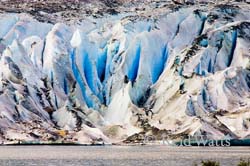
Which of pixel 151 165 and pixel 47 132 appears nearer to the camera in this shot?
pixel 151 165

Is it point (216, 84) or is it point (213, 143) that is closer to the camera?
point (213, 143)

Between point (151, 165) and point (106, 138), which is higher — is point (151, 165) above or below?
above

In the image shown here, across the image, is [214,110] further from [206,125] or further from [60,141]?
[60,141]

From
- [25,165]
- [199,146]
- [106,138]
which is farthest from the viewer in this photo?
Result: [106,138]

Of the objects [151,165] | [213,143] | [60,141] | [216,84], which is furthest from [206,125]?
[151,165]

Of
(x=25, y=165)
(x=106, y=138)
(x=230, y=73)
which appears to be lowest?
(x=106, y=138)

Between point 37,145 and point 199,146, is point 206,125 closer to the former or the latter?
point 199,146

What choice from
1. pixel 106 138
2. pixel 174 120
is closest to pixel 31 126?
pixel 106 138

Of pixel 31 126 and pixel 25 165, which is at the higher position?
pixel 25 165

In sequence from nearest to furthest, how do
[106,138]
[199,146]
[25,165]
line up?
[25,165], [199,146], [106,138]
